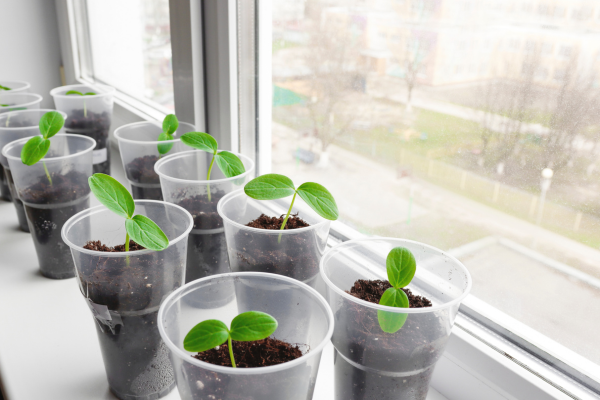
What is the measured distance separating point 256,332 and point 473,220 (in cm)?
38

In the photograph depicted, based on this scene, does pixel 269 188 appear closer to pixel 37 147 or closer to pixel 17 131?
pixel 37 147

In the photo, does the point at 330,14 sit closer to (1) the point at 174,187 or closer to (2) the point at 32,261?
(1) the point at 174,187

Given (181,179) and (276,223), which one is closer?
(276,223)

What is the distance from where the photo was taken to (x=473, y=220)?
652mm

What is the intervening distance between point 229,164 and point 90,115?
57 centimetres

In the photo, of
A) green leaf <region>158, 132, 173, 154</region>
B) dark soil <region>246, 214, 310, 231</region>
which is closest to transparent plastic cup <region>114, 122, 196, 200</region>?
green leaf <region>158, 132, 173, 154</region>

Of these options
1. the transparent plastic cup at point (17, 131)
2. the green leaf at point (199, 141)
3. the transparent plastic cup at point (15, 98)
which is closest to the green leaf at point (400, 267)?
the green leaf at point (199, 141)

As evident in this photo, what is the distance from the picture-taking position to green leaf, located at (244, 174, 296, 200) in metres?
0.56

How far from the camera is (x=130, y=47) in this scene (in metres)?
1.45

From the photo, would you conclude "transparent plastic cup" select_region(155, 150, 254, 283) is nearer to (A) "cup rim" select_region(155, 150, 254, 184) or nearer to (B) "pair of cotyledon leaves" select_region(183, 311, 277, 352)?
Answer: (A) "cup rim" select_region(155, 150, 254, 184)

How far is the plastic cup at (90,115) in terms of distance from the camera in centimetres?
109

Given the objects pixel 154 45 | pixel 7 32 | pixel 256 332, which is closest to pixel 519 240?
pixel 256 332

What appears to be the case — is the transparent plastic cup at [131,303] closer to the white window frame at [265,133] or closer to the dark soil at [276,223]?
the dark soil at [276,223]

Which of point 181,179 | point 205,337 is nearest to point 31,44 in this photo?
point 181,179
